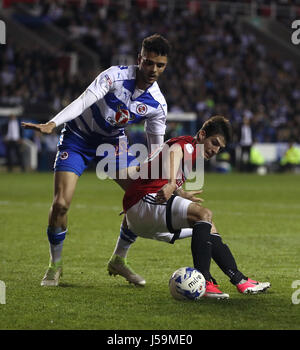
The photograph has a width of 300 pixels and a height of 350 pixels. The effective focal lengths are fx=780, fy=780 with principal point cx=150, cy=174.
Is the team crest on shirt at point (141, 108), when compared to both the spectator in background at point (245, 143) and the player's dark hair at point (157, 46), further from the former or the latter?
the spectator in background at point (245, 143)

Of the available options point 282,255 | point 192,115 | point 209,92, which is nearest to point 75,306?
point 282,255

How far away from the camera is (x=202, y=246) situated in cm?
596

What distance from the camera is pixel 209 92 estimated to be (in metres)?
32.3

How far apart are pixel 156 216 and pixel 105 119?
4.18 feet

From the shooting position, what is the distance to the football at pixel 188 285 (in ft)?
19.2

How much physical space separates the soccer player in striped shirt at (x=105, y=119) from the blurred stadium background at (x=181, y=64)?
18.2m

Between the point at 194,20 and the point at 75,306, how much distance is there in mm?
31868

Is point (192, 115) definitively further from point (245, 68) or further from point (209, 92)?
point (245, 68)

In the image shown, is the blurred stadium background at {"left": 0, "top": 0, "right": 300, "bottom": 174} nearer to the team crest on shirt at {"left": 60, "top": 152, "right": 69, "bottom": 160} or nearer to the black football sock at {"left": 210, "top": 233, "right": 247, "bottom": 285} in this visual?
the team crest on shirt at {"left": 60, "top": 152, "right": 69, "bottom": 160}

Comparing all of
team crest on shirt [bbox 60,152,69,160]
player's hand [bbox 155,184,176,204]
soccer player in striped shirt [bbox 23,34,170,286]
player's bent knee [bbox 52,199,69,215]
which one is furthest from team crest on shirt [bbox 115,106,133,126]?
player's hand [bbox 155,184,176,204]

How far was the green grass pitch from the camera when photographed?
205 inches

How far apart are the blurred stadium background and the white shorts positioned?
19148 mm

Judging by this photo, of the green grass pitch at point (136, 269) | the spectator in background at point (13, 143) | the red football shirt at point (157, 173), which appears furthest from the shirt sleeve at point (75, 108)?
the spectator in background at point (13, 143)

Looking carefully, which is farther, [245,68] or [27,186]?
[245,68]
